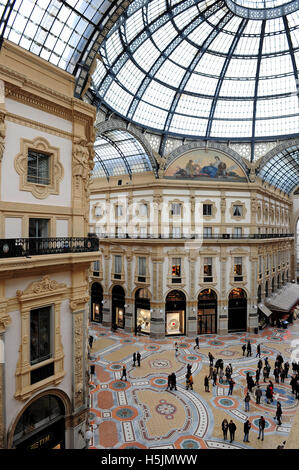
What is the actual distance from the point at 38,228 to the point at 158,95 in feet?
76.5

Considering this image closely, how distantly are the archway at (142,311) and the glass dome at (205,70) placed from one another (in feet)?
58.6

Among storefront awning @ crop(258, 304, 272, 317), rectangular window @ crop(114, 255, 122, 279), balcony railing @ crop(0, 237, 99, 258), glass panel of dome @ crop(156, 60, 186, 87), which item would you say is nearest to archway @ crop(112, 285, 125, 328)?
rectangular window @ crop(114, 255, 122, 279)

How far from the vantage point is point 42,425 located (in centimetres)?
1263

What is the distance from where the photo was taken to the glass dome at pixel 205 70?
24.6m

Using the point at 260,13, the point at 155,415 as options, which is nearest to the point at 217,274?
the point at 155,415

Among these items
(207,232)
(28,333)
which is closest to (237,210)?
(207,232)

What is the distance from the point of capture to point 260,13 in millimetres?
27281

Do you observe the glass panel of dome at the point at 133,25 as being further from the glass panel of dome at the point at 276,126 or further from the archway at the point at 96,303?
the archway at the point at 96,303

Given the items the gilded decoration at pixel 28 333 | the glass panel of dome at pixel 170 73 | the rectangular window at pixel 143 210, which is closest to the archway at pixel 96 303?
the rectangular window at pixel 143 210

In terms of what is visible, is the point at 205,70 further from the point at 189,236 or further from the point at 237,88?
the point at 189,236

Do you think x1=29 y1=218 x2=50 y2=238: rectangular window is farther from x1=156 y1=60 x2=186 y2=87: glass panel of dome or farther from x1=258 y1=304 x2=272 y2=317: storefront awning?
x1=258 y1=304 x2=272 y2=317: storefront awning

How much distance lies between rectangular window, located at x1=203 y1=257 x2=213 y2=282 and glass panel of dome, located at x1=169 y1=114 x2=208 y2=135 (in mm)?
14424

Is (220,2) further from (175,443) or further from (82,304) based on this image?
(175,443)

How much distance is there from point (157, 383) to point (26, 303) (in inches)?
555
